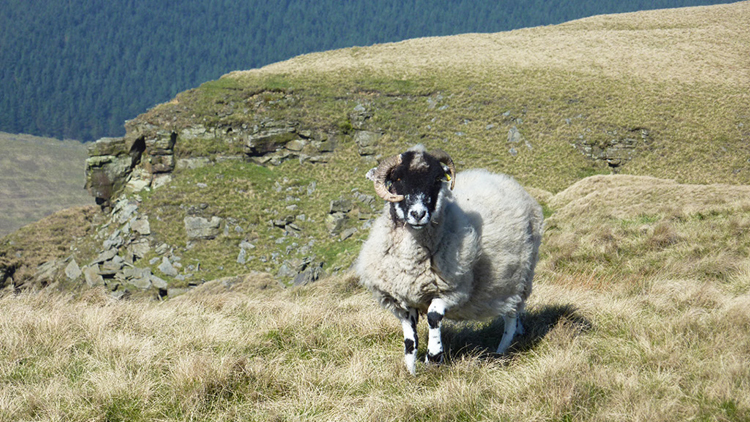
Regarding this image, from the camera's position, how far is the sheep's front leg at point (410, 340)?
5.23 metres

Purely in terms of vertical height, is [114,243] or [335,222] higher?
[335,222]

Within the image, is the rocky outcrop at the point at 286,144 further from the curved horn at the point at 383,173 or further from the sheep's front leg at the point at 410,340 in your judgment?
the sheep's front leg at the point at 410,340

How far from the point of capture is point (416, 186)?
5270 millimetres

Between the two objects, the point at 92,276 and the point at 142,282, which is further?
the point at 92,276

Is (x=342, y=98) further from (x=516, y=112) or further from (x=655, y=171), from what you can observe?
(x=655, y=171)

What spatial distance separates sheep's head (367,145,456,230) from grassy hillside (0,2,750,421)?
1.65m

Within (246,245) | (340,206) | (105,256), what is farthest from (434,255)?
(105,256)

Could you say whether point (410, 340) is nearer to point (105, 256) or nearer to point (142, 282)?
point (142, 282)

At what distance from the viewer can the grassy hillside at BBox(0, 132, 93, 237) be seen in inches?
3629

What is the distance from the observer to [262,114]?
37.0 metres

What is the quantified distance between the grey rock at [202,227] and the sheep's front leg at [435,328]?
26.7 meters

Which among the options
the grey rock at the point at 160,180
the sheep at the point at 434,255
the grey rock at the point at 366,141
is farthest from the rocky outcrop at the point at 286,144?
the sheep at the point at 434,255

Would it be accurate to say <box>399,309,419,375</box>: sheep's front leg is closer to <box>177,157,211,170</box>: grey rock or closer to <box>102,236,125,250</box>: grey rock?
<box>102,236,125,250</box>: grey rock

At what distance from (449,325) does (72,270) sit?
99.6 feet
